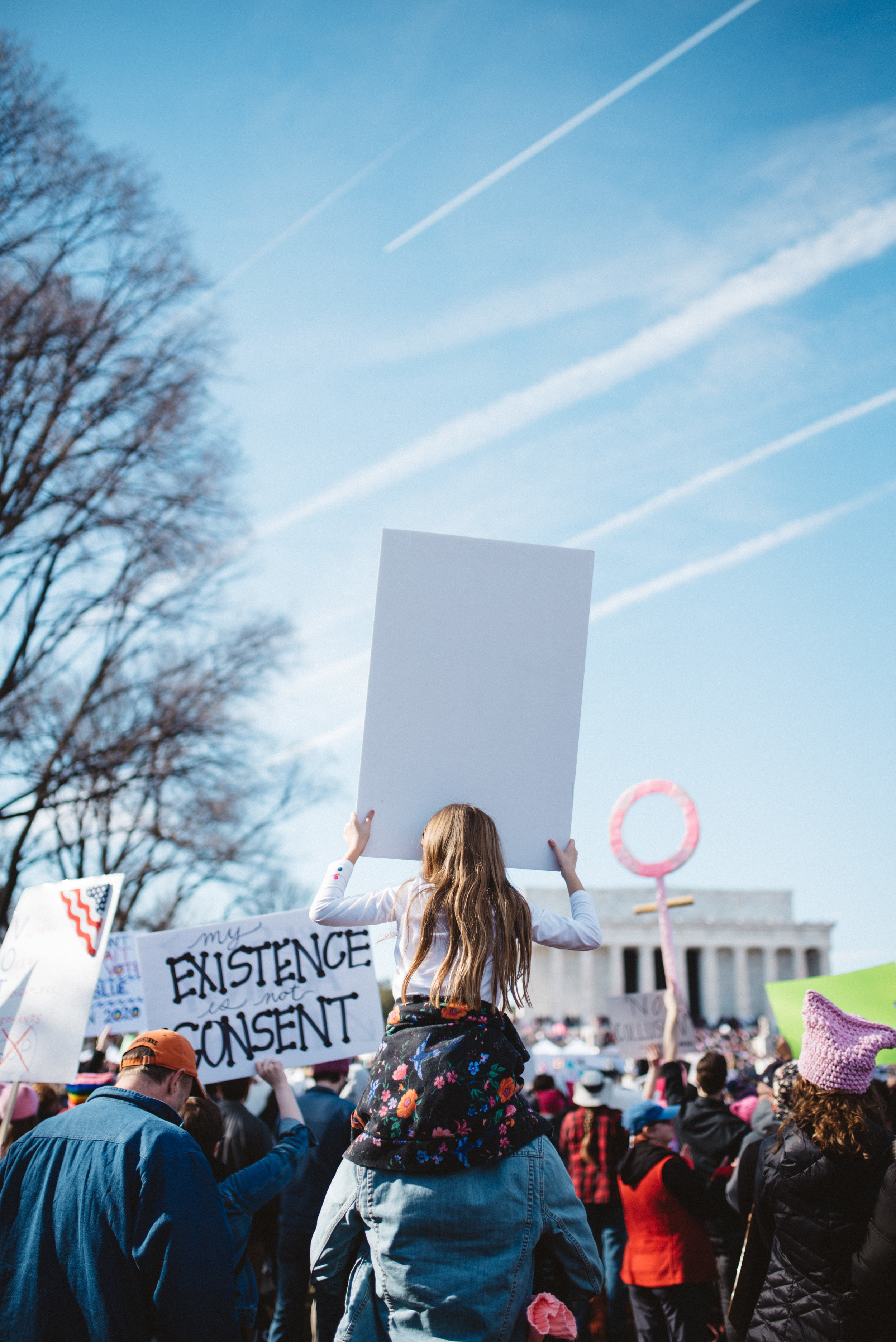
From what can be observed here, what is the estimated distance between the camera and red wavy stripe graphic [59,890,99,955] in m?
4.46

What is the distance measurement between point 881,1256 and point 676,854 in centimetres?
637

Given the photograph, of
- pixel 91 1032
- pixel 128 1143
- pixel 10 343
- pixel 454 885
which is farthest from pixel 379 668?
pixel 10 343

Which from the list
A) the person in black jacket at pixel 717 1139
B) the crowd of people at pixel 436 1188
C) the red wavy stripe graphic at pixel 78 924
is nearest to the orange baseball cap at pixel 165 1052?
the crowd of people at pixel 436 1188

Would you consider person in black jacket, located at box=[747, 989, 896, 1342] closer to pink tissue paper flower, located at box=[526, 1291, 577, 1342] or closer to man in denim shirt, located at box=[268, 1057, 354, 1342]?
pink tissue paper flower, located at box=[526, 1291, 577, 1342]

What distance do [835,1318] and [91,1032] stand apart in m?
10.3

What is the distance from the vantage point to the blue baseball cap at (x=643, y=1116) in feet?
19.1

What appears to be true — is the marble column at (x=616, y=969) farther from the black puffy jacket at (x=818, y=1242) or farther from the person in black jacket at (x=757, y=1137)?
the black puffy jacket at (x=818, y=1242)

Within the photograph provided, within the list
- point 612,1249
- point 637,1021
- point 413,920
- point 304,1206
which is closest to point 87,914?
point 413,920

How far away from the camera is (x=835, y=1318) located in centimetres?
315

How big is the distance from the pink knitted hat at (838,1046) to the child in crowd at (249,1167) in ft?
5.93

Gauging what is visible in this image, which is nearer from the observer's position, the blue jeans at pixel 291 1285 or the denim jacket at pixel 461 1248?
the denim jacket at pixel 461 1248

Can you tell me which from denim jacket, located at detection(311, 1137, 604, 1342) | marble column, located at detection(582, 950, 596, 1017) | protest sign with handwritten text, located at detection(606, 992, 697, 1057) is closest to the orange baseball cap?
denim jacket, located at detection(311, 1137, 604, 1342)

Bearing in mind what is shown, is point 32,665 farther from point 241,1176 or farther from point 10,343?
point 241,1176

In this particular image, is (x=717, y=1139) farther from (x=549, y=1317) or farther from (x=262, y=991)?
(x=549, y=1317)
